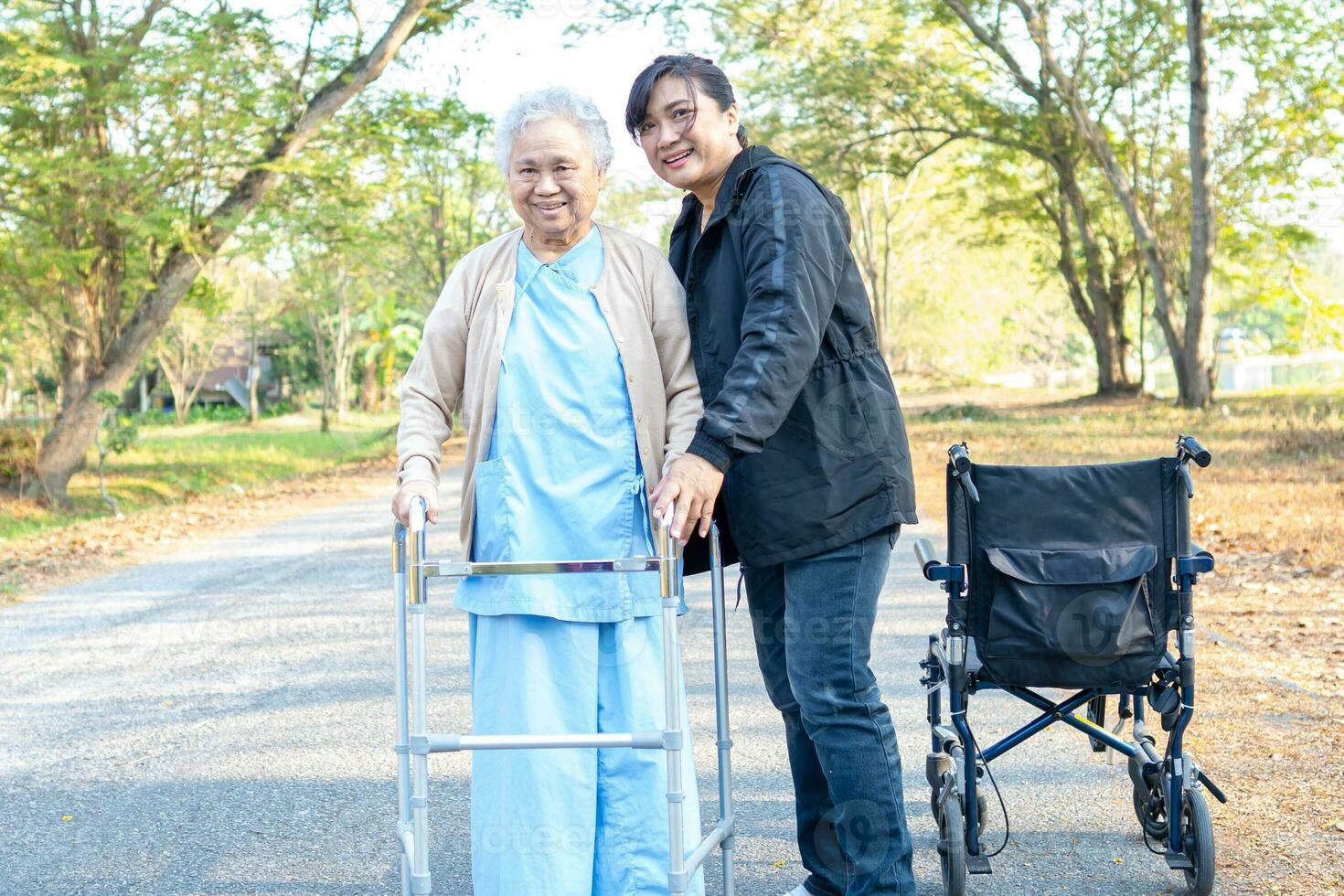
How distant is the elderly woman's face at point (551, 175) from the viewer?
2.73 m

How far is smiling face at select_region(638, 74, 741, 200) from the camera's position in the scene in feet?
9.62

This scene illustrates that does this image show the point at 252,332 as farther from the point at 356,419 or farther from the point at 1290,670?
the point at 1290,670

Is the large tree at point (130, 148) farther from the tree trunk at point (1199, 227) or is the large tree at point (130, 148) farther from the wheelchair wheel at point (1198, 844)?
the wheelchair wheel at point (1198, 844)

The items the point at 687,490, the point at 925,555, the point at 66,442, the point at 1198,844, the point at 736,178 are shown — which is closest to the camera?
the point at 687,490

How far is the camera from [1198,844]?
3.19m

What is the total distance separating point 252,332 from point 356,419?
21.0 ft

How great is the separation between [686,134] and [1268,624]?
5.21 metres

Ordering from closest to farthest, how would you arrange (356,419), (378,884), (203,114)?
1. (378,884)
2. (203,114)
3. (356,419)

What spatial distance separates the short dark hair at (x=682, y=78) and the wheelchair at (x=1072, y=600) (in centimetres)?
105

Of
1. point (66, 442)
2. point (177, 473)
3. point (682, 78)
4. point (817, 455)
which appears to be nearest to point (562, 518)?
point (817, 455)

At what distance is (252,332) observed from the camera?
4878 cm

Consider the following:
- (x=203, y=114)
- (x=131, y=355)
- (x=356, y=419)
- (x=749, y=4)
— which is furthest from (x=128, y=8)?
(x=356, y=419)

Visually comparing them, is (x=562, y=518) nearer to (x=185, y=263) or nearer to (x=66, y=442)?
(x=185, y=263)

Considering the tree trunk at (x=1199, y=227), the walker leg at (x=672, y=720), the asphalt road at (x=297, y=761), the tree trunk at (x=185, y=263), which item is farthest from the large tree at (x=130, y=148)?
the walker leg at (x=672, y=720)
